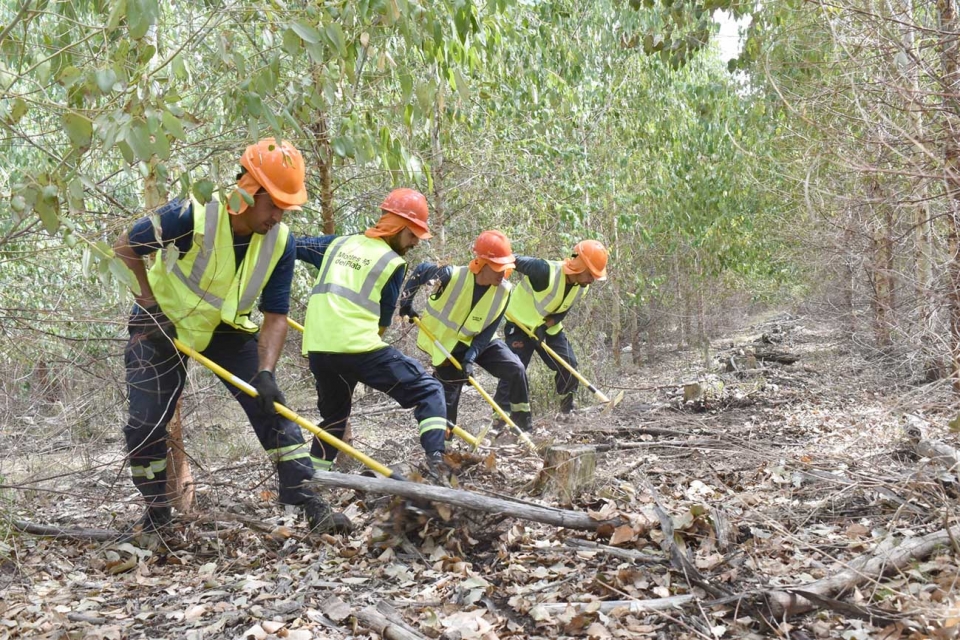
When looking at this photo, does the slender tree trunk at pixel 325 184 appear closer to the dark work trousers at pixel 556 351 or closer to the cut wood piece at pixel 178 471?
the cut wood piece at pixel 178 471

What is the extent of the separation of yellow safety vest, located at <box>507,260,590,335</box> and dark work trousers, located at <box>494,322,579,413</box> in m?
0.19

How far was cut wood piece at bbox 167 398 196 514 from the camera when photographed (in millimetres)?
4156

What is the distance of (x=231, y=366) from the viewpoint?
408 centimetres

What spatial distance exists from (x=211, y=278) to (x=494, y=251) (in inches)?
107

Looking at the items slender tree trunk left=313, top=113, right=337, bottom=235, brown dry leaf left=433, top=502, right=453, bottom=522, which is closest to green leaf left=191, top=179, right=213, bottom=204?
brown dry leaf left=433, top=502, right=453, bottom=522

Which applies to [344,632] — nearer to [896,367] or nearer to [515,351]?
[515,351]

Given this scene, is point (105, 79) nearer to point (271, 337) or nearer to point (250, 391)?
point (250, 391)

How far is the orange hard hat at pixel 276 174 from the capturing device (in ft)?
12.4

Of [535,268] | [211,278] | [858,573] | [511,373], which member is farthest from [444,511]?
[535,268]

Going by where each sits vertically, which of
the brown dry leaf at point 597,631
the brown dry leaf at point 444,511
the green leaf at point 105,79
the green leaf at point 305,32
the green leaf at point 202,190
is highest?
the green leaf at point 305,32

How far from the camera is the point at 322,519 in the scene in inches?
161

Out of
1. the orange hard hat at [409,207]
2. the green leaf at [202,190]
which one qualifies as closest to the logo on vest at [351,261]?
the orange hard hat at [409,207]

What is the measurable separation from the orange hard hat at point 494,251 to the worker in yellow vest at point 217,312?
7.36 feet

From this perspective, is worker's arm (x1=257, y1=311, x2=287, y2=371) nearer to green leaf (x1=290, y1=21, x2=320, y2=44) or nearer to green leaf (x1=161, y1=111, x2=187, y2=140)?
green leaf (x1=290, y1=21, x2=320, y2=44)
